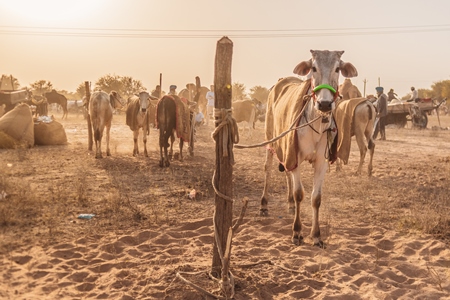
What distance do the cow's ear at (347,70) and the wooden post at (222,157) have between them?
176cm

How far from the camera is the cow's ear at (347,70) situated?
4945mm

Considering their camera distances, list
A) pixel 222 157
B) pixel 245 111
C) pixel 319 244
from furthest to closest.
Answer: pixel 245 111 → pixel 319 244 → pixel 222 157

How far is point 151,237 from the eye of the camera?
532 centimetres

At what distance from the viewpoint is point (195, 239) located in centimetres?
530

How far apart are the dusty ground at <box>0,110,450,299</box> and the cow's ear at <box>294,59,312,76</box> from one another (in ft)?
7.37

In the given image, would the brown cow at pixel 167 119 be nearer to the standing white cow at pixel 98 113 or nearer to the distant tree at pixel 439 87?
the standing white cow at pixel 98 113

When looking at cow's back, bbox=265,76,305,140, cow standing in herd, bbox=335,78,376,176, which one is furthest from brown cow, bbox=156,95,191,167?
cow standing in herd, bbox=335,78,376,176

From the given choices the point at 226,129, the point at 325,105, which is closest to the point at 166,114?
the point at 325,105

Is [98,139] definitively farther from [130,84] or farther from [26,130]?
[130,84]

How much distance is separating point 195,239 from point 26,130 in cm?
1033

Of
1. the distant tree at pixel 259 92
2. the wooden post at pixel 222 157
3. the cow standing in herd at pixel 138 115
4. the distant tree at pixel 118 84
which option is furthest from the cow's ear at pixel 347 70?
the distant tree at pixel 259 92

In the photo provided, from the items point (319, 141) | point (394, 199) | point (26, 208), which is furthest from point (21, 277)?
point (394, 199)

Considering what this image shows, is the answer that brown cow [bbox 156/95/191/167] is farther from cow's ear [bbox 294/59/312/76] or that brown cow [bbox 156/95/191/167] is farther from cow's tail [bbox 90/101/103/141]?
cow's ear [bbox 294/59/312/76]

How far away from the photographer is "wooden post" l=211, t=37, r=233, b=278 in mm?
3857
